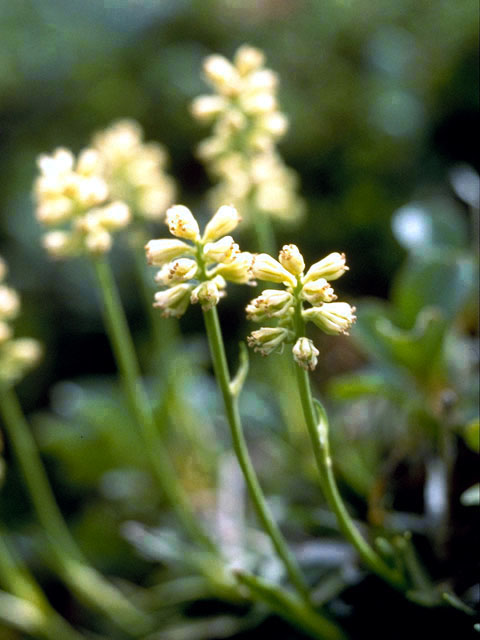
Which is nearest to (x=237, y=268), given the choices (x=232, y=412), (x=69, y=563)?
(x=232, y=412)

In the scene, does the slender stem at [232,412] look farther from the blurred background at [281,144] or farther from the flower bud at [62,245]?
the blurred background at [281,144]

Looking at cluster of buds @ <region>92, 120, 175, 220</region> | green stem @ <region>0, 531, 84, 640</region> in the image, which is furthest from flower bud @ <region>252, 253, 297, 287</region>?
green stem @ <region>0, 531, 84, 640</region>

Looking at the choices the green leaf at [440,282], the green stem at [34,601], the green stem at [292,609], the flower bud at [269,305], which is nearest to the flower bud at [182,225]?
the flower bud at [269,305]

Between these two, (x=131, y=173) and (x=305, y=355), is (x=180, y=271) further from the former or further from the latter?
(x=131, y=173)

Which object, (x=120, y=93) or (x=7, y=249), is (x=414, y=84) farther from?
(x=7, y=249)

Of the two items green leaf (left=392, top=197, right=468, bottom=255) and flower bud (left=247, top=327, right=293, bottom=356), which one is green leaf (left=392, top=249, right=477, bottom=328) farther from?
flower bud (left=247, top=327, right=293, bottom=356)
